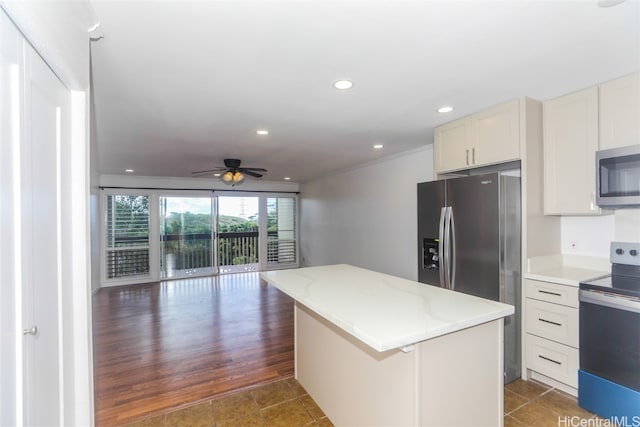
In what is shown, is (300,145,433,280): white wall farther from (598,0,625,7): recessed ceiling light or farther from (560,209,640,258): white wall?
(598,0,625,7): recessed ceiling light

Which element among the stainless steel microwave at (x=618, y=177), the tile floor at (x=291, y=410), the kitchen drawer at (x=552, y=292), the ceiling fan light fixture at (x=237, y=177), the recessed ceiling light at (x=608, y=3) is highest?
the recessed ceiling light at (x=608, y=3)

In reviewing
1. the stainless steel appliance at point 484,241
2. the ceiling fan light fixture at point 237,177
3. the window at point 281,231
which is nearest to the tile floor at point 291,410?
the stainless steel appliance at point 484,241

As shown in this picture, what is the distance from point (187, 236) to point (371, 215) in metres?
4.27

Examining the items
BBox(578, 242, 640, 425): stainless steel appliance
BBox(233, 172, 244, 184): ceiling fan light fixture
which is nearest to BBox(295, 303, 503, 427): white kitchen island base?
BBox(578, 242, 640, 425): stainless steel appliance

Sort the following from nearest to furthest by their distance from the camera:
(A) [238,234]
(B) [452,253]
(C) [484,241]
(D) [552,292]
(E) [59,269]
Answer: (E) [59,269], (D) [552,292], (C) [484,241], (B) [452,253], (A) [238,234]

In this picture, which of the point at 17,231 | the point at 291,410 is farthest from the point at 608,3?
the point at 291,410

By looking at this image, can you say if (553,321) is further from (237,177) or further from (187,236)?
(187,236)

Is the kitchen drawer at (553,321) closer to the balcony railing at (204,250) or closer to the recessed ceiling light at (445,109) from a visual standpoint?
the recessed ceiling light at (445,109)

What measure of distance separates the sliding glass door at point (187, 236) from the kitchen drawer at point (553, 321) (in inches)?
247

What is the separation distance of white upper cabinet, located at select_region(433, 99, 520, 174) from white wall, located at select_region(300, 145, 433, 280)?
40.8 inches

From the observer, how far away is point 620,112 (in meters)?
2.12

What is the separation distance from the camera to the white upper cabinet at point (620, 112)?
2053mm

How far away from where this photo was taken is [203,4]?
1359 millimetres

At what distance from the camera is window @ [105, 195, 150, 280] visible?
6258mm
